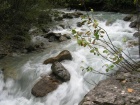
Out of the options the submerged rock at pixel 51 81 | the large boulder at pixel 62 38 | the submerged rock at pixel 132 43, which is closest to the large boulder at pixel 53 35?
the large boulder at pixel 62 38

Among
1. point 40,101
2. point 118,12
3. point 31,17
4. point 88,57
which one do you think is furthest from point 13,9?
point 118,12

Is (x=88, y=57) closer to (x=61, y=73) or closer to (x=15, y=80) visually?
(x=61, y=73)

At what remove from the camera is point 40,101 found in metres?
6.17

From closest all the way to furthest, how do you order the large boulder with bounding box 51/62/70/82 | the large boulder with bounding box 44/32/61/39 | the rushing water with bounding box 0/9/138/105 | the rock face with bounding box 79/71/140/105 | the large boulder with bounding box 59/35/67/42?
the rock face with bounding box 79/71/140/105, the rushing water with bounding box 0/9/138/105, the large boulder with bounding box 51/62/70/82, the large boulder with bounding box 59/35/67/42, the large boulder with bounding box 44/32/61/39

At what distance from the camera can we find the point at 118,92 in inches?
158

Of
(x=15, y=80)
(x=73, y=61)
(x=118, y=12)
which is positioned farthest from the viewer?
(x=118, y=12)

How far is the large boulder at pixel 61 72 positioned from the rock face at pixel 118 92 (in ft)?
7.48

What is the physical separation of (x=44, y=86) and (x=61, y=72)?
676mm

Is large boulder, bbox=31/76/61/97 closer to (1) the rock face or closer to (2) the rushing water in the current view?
(2) the rushing water

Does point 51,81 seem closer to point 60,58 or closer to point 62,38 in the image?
point 60,58

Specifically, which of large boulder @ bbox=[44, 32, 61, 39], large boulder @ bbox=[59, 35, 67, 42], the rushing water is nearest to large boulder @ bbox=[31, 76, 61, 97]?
the rushing water

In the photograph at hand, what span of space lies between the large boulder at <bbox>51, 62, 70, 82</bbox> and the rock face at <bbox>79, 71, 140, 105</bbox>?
7.48 ft

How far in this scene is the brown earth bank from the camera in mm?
3771

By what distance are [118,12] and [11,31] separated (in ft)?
33.5
